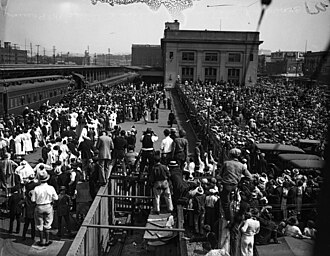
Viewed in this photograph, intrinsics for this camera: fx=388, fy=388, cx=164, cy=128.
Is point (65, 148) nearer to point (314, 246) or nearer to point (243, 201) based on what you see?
point (243, 201)

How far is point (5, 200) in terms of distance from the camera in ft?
25.8

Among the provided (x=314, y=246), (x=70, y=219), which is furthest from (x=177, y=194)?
(x=314, y=246)

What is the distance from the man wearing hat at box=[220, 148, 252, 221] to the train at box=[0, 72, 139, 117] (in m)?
10.9

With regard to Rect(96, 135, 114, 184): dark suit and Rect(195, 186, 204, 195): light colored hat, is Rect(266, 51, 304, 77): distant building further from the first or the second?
Rect(96, 135, 114, 184): dark suit

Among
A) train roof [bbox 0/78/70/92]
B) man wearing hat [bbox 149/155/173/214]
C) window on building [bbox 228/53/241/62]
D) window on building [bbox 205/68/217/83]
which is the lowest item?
man wearing hat [bbox 149/155/173/214]

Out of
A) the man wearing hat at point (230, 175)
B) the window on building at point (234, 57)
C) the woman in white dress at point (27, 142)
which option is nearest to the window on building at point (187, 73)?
the window on building at point (234, 57)

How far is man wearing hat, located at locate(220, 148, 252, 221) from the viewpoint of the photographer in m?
4.52

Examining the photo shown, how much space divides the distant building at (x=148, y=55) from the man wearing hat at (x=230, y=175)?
57.4m

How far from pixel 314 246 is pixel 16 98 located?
15.3 metres

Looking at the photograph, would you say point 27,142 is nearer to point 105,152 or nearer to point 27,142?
point 27,142

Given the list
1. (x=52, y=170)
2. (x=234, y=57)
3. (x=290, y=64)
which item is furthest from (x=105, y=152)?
(x=234, y=57)

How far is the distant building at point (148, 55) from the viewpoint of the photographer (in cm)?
6238

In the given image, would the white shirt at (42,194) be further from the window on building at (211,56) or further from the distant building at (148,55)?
the distant building at (148,55)

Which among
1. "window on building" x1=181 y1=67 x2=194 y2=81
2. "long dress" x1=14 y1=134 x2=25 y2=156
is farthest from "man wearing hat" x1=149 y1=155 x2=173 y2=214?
"window on building" x1=181 y1=67 x2=194 y2=81
